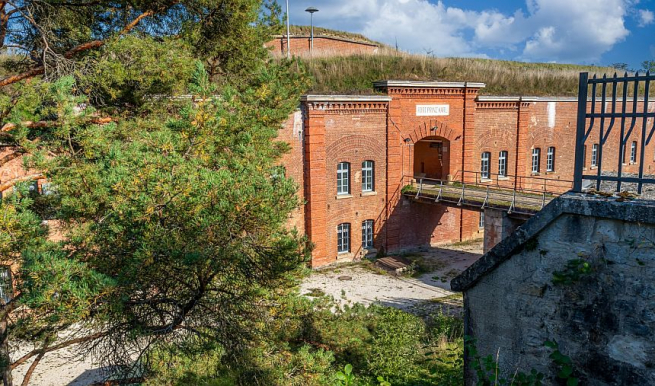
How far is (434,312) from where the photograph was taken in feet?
46.2

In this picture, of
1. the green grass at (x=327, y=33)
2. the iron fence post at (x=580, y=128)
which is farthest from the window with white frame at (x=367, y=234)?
the green grass at (x=327, y=33)

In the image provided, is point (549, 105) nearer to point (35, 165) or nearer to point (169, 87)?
point (169, 87)

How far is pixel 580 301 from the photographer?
3.92 meters

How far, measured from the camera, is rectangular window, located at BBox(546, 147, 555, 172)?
24.5m

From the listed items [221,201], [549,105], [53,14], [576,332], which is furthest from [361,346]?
[549,105]

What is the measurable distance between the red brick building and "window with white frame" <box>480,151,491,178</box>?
0.05m

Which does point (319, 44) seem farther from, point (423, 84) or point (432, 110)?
point (423, 84)

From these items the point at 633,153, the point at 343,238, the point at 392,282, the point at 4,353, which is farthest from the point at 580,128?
the point at 633,153

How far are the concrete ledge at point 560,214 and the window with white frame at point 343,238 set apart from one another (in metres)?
14.5

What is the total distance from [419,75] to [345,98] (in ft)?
15.6

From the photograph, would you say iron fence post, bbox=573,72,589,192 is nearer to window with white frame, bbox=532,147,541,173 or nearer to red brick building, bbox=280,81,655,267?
red brick building, bbox=280,81,655,267

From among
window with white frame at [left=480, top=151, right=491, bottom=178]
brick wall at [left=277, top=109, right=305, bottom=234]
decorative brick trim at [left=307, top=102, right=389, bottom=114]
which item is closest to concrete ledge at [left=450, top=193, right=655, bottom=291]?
brick wall at [left=277, top=109, right=305, bottom=234]

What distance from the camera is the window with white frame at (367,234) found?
65.2 ft

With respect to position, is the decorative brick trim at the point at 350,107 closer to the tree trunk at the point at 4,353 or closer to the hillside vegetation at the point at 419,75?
the hillside vegetation at the point at 419,75
